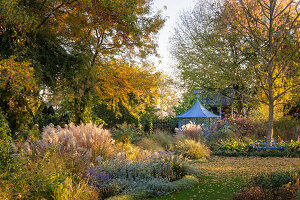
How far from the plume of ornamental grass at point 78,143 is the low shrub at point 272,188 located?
2.97 meters

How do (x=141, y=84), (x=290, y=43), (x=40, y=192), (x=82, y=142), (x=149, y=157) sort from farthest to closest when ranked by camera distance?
1. (x=290, y=43)
2. (x=141, y=84)
3. (x=149, y=157)
4. (x=82, y=142)
5. (x=40, y=192)

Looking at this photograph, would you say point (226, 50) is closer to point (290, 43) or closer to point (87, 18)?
point (290, 43)

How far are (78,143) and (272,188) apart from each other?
159 inches

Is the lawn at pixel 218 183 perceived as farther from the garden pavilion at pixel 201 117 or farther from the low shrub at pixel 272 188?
the garden pavilion at pixel 201 117

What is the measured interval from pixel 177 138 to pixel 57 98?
17.1 feet

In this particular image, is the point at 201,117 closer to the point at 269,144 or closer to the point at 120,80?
the point at 269,144

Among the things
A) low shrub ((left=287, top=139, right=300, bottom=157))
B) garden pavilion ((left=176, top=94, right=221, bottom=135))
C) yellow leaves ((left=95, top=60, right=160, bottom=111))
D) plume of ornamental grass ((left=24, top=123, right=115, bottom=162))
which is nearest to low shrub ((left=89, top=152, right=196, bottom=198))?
plume of ornamental grass ((left=24, top=123, right=115, bottom=162))

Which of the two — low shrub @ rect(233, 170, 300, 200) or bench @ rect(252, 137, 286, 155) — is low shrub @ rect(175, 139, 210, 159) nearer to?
bench @ rect(252, 137, 286, 155)

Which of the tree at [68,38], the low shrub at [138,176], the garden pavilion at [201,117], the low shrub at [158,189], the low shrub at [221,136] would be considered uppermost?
the tree at [68,38]

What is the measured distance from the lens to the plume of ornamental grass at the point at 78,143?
19.2 ft

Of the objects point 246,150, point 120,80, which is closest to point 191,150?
point 246,150

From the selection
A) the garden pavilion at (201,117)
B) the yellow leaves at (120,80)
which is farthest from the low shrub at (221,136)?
the yellow leaves at (120,80)

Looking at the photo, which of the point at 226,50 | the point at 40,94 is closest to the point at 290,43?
the point at 226,50

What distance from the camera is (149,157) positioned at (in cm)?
733
